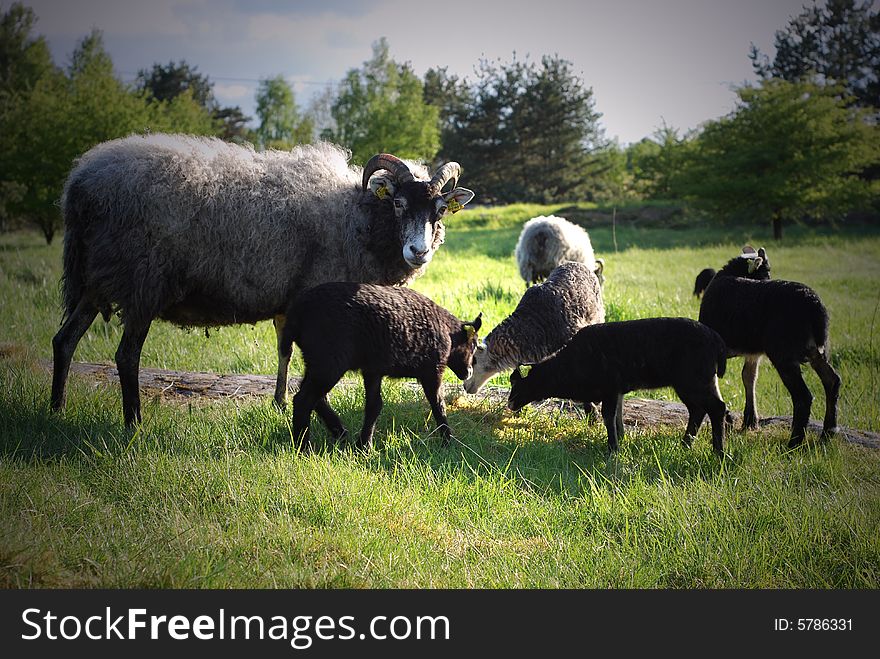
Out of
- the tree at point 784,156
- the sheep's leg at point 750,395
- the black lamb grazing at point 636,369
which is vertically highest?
the tree at point 784,156

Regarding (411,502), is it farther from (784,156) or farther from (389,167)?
(784,156)

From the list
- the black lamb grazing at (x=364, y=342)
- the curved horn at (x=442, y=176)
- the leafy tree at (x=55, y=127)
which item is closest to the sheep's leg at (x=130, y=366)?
the black lamb grazing at (x=364, y=342)

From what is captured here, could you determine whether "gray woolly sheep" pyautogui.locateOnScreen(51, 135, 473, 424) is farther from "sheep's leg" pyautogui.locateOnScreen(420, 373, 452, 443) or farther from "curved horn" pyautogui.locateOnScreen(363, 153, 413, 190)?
"sheep's leg" pyautogui.locateOnScreen(420, 373, 452, 443)

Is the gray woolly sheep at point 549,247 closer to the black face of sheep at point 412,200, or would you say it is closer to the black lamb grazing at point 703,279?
the black lamb grazing at point 703,279

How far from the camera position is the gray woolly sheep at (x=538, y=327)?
6.00m

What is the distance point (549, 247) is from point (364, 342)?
291 inches

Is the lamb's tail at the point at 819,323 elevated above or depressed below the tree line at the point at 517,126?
below

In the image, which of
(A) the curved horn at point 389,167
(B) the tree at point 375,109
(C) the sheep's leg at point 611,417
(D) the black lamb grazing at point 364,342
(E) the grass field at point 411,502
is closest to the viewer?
(E) the grass field at point 411,502

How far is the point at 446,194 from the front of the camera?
602cm

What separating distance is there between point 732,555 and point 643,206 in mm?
31615

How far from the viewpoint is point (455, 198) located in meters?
6.13

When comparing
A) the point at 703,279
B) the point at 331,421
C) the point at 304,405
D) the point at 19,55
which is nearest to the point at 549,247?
the point at 703,279

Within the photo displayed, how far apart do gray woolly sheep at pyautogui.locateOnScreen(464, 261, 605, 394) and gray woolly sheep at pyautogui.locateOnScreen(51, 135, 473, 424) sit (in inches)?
40.2

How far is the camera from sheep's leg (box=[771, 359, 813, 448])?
5.05m
